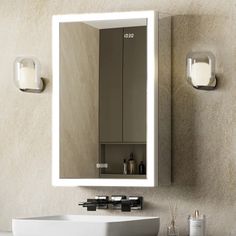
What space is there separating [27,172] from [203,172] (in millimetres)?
944

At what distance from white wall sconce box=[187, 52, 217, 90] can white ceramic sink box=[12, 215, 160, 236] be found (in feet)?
2.23

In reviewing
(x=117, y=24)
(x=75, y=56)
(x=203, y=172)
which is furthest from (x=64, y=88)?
(x=203, y=172)

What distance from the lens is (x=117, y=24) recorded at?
3.77m

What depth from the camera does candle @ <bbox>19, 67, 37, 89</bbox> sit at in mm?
3906

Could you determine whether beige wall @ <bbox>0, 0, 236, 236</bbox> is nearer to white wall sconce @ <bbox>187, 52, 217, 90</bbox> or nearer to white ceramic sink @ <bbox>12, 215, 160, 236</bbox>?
white wall sconce @ <bbox>187, 52, 217, 90</bbox>

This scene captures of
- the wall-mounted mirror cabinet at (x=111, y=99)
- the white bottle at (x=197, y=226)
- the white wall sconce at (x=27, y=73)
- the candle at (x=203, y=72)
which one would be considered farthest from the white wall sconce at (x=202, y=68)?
the white wall sconce at (x=27, y=73)

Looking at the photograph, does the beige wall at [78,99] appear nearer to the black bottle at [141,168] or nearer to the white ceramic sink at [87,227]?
the black bottle at [141,168]

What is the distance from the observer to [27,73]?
3908 mm

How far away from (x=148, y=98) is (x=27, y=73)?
0.67 metres

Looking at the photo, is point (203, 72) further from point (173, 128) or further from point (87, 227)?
point (87, 227)

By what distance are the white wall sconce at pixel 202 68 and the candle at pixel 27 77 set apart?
32.2 inches

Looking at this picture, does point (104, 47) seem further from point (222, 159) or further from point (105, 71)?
point (222, 159)

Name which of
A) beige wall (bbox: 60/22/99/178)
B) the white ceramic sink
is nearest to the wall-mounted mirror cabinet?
beige wall (bbox: 60/22/99/178)

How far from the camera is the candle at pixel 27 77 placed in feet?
12.8
